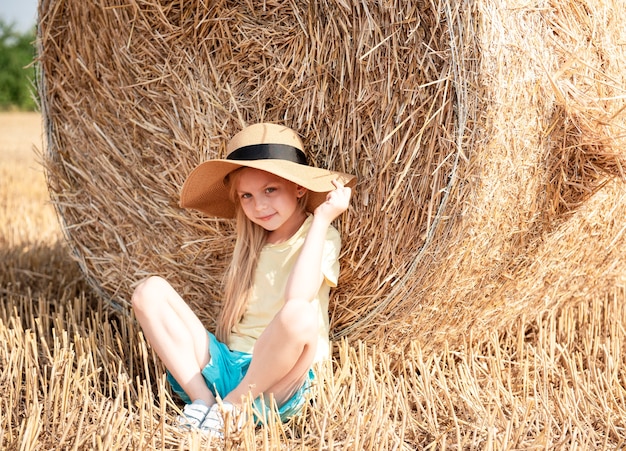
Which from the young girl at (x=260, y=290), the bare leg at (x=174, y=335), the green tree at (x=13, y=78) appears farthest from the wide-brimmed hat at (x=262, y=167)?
the green tree at (x=13, y=78)

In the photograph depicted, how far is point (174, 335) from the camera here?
2.15 m

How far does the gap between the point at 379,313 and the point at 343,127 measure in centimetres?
57

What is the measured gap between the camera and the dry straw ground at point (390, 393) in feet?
5.87

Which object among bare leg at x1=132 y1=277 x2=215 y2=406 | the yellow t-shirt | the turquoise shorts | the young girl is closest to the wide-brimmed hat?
the young girl

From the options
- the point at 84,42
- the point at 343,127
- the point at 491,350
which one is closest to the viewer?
the point at 343,127

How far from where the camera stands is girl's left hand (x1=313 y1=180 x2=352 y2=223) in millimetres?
2098

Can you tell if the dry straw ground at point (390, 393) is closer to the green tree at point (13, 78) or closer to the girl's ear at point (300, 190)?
the girl's ear at point (300, 190)

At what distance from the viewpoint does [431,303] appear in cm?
215

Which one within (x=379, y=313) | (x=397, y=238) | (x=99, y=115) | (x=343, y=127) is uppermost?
(x=99, y=115)

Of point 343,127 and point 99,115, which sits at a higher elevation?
Result: point 99,115

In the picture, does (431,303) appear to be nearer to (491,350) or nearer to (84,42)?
(491,350)

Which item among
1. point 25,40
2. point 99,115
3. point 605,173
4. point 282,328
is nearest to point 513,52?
point 605,173

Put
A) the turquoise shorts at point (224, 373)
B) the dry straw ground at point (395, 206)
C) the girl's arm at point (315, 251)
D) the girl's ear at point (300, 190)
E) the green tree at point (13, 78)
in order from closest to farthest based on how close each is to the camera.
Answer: the dry straw ground at point (395, 206)
the girl's arm at point (315, 251)
the turquoise shorts at point (224, 373)
the girl's ear at point (300, 190)
the green tree at point (13, 78)

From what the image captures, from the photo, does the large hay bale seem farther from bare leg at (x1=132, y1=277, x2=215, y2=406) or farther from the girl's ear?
bare leg at (x1=132, y1=277, x2=215, y2=406)
